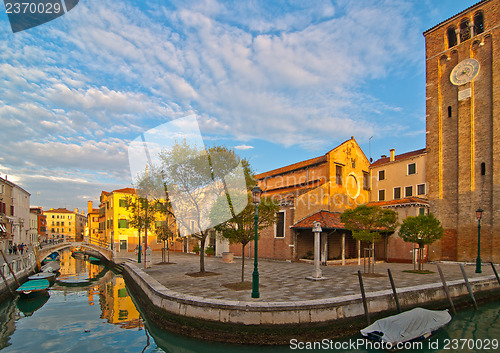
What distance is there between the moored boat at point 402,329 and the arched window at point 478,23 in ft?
96.9

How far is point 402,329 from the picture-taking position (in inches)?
370

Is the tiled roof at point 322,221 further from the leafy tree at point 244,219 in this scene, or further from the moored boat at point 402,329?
the moored boat at point 402,329

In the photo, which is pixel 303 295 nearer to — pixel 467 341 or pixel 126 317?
pixel 467 341

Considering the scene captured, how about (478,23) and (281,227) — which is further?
(478,23)

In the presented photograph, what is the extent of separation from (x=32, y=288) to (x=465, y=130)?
36435 millimetres

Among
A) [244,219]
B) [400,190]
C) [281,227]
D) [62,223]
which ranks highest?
[400,190]

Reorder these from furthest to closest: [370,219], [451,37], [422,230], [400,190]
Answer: [400,190] < [451,37] < [422,230] < [370,219]

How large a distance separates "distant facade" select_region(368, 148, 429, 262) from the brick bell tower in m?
1.09

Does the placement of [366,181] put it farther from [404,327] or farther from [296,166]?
[404,327]

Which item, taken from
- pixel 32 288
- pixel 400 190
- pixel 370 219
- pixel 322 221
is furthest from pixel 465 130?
pixel 32 288

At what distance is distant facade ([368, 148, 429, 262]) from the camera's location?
27.2 m

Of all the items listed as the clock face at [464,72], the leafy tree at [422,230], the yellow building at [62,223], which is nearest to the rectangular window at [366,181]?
the leafy tree at [422,230]

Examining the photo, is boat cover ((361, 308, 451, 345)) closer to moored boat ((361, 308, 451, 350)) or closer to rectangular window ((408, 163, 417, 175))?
moored boat ((361, 308, 451, 350))

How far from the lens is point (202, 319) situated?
9.84 meters
